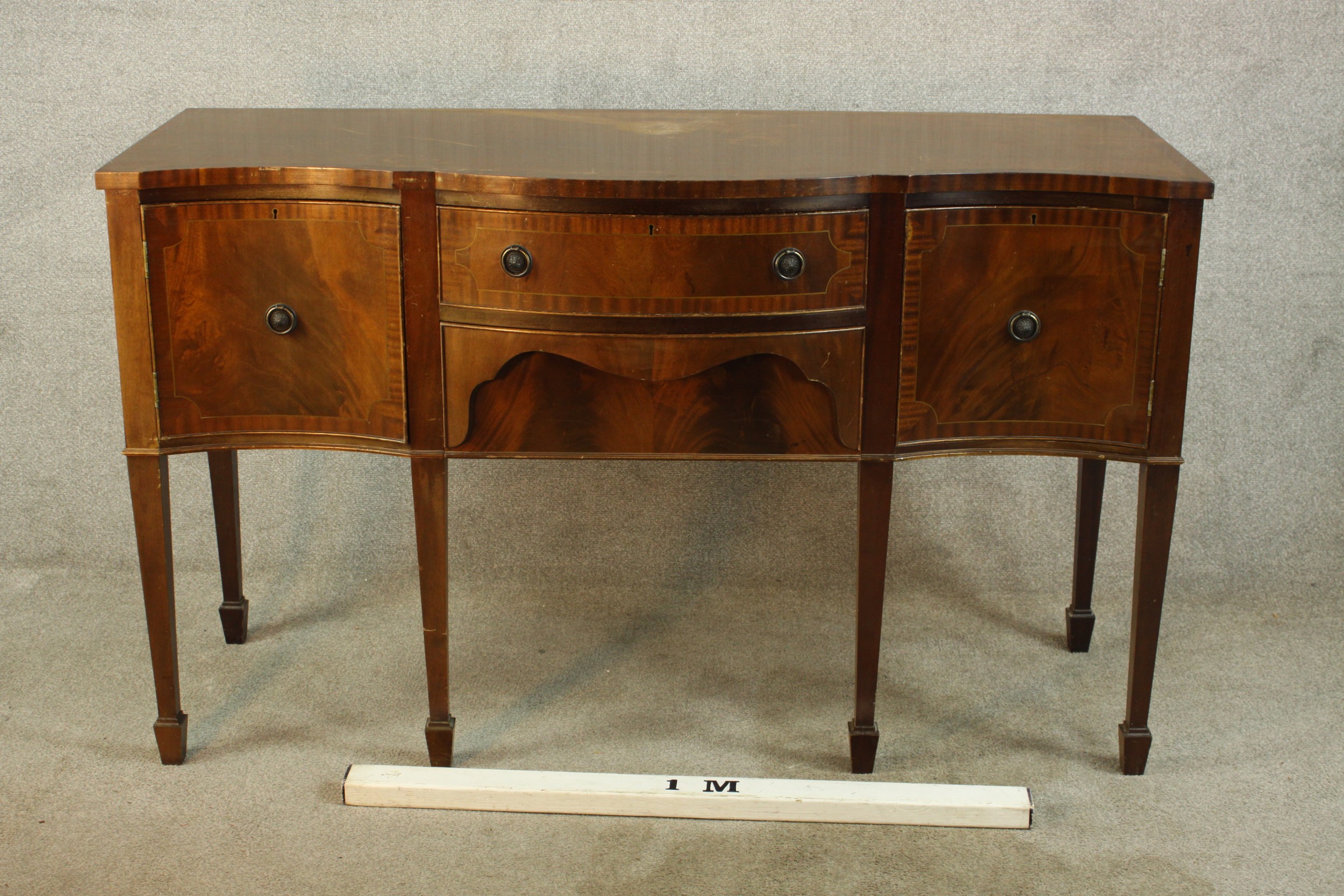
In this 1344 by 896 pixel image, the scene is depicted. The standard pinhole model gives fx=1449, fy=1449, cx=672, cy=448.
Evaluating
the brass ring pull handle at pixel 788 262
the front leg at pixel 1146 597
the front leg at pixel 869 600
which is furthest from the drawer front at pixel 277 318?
the front leg at pixel 1146 597

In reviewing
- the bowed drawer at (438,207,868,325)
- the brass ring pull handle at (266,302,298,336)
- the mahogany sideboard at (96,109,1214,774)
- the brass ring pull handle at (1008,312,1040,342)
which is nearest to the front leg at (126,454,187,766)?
the mahogany sideboard at (96,109,1214,774)

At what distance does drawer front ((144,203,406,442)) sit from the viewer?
189cm

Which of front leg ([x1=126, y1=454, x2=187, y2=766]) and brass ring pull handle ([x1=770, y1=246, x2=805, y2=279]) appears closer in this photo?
brass ring pull handle ([x1=770, y1=246, x2=805, y2=279])

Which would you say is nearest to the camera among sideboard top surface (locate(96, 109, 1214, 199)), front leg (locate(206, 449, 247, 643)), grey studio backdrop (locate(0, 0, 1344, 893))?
sideboard top surface (locate(96, 109, 1214, 199))

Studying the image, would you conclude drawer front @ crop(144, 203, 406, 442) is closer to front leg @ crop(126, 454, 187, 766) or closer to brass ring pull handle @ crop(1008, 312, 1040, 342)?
front leg @ crop(126, 454, 187, 766)

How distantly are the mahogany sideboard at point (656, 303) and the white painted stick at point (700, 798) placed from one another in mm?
208

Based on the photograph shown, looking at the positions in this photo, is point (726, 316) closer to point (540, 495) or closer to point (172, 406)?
point (172, 406)

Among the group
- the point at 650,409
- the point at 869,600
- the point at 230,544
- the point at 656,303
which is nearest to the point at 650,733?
the point at 869,600

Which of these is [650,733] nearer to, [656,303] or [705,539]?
[705,539]

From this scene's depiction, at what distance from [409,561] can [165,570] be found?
76 cm

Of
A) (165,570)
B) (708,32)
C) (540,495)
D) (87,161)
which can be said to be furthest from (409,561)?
(708,32)

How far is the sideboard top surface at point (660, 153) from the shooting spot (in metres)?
1.83

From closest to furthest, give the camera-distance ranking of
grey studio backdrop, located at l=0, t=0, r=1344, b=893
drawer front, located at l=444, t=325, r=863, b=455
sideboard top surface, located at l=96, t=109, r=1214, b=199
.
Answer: sideboard top surface, located at l=96, t=109, r=1214, b=199 → drawer front, located at l=444, t=325, r=863, b=455 → grey studio backdrop, located at l=0, t=0, r=1344, b=893

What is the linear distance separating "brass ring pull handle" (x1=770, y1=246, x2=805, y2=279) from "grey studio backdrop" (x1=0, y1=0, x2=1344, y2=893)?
2.50 ft
